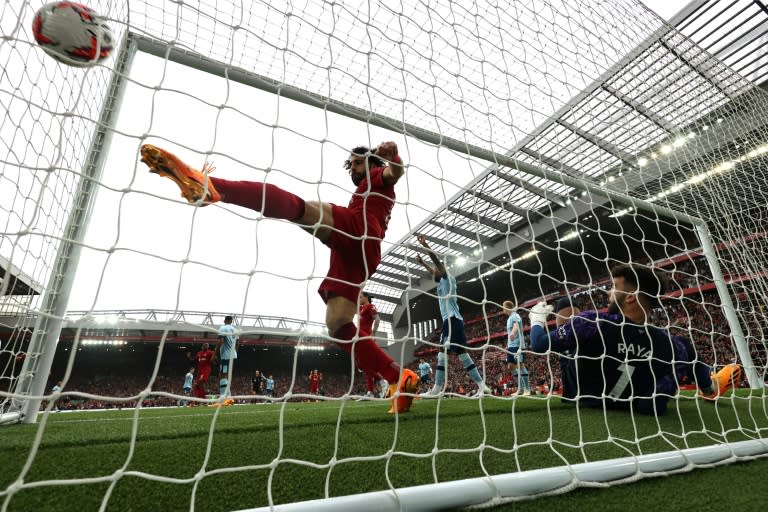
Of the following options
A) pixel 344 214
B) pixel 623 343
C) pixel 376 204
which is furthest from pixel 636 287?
pixel 344 214

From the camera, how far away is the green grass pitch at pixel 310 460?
1010 millimetres

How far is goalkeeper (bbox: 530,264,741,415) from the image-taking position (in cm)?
223

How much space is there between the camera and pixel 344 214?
2004 millimetres

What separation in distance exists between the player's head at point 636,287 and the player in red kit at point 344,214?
144cm

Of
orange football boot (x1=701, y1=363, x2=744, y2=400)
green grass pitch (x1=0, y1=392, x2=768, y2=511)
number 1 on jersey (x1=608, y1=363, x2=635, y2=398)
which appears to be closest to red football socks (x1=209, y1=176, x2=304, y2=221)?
green grass pitch (x1=0, y1=392, x2=768, y2=511)

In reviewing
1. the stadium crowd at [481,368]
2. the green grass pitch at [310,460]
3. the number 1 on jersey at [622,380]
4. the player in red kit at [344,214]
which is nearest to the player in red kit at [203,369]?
the stadium crowd at [481,368]

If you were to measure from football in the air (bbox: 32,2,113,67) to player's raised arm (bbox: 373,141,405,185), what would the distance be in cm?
128

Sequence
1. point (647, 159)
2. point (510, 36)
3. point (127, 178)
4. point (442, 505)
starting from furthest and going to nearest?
point (647, 159) → point (510, 36) → point (127, 178) → point (442, 505)

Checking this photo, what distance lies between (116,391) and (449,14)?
22873 mm

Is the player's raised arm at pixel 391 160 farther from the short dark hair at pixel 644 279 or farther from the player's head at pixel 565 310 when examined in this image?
the short dark hair at pixel 644 279

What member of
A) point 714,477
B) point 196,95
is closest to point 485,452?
point 714,477

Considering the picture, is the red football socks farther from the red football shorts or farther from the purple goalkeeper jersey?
the purple goalkeeper jersey

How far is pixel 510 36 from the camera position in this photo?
3.24 metres

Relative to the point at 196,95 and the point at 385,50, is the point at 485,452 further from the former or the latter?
the point at 385,50
